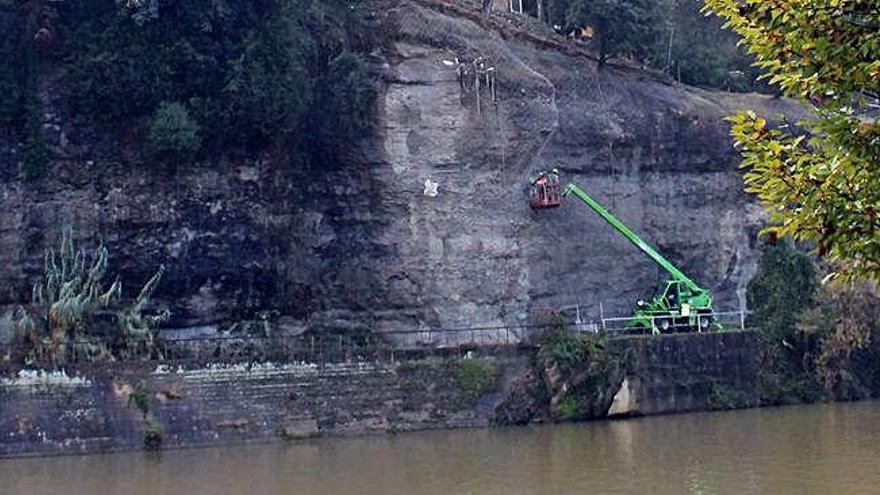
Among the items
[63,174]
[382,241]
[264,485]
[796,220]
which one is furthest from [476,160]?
[796,220]

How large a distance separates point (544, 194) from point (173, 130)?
10.8m

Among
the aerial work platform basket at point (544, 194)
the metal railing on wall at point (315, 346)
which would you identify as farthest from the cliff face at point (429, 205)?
→ the metal railing on wall at point (315, 346)

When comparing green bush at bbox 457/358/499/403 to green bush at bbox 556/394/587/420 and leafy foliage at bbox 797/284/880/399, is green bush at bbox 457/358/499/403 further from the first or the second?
leafy foliage at bbox 797/284/880/399

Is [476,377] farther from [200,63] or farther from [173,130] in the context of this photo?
[200,63]

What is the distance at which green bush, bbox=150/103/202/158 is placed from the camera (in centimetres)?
2886

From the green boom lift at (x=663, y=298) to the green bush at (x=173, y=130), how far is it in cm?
1019

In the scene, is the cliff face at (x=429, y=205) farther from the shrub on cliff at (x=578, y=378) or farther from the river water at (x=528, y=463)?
the river water at (x=528, y=463)

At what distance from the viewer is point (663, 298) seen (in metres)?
33.5

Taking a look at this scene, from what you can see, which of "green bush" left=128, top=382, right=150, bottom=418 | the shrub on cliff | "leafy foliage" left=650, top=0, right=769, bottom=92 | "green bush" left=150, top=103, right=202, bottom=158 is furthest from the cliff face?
the shrub on cliff

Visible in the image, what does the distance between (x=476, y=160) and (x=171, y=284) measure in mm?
9564

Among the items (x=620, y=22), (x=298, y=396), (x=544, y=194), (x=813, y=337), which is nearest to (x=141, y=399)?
(x=298, y=396)

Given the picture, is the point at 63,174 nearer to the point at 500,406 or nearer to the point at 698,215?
the point at 500,406

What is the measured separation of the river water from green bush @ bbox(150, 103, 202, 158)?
7.84m

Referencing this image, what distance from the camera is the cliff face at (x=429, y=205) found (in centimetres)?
2966
